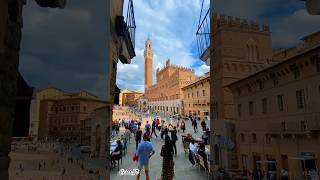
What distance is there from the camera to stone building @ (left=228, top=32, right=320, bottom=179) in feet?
12.6

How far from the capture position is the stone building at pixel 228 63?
5570 millimetres

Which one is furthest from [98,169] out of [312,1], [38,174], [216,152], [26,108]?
[312,1]

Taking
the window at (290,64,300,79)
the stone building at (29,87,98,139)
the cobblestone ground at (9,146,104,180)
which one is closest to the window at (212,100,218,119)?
the window at (290,64,300,79)

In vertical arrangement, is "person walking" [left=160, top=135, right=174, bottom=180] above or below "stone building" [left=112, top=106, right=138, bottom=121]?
below

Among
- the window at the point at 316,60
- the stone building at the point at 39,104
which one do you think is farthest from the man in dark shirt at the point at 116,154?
the window at the point at 316,60

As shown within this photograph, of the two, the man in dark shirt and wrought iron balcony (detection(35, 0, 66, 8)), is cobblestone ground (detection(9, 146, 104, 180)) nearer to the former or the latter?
the man in dark shirt

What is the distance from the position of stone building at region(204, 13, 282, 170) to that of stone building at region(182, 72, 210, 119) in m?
0.66

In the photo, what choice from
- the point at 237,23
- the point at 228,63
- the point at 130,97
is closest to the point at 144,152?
the point at 228,63

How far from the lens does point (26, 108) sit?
3.74 metres

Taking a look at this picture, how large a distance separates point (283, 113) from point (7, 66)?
13.2 feet

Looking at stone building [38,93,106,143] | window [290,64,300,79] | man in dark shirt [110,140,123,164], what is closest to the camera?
window [290,64,300,79]

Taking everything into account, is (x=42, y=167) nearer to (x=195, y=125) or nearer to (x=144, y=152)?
(x=144, y=152)

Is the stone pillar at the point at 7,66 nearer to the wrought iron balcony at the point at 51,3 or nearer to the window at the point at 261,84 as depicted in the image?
the wrought iron balcony at the point at 51,3

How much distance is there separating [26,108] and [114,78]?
2.70 metres
